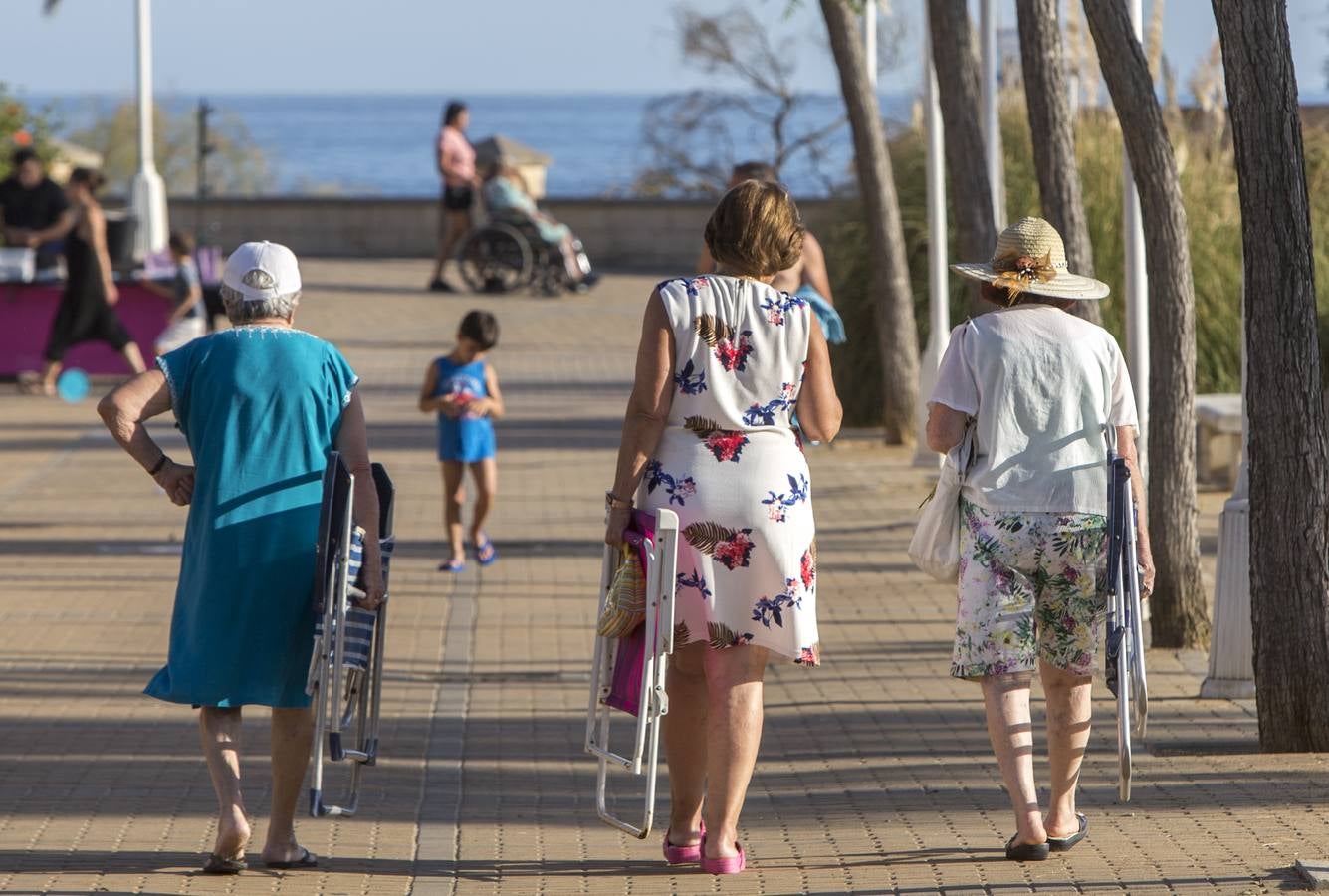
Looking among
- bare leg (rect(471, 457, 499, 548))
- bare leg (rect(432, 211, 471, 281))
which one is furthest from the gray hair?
bare leg (rect(432, 211, 471, 281))

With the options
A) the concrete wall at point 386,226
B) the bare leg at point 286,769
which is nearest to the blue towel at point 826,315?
the bare leg at point 286,769

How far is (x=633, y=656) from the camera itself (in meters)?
5.37

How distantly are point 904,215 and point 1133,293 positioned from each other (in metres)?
7.44

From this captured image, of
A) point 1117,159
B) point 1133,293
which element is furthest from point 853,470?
point 1133,293

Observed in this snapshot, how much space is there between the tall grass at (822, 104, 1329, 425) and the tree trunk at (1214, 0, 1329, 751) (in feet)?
26.1

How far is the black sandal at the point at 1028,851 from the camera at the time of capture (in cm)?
543

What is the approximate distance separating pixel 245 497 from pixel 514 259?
19704 millimetres

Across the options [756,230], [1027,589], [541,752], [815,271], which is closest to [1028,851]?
[1027,589]

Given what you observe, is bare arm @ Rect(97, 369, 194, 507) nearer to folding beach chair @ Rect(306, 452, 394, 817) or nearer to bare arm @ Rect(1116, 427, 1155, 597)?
folding beach chair @ Rect(306, 452, 394, 817)

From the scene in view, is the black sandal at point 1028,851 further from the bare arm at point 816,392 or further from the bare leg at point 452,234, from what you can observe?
the bare leg at point 452,234

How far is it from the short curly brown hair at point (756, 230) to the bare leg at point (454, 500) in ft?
17.3

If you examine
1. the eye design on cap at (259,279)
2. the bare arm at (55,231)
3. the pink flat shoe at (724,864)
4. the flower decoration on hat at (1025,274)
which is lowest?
the pink flat shoe at (724,864)

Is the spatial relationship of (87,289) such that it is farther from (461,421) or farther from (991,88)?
(991,88)

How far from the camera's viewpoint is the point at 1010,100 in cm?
1675
